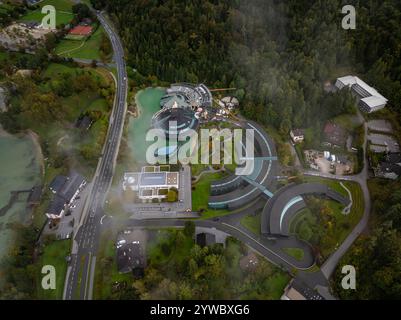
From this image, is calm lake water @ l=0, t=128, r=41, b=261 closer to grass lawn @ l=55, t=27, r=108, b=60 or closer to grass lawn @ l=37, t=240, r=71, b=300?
grass lawn @ l=37, t=240, r=71, b=300

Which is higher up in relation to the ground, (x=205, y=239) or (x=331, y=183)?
(x=331, y=183)

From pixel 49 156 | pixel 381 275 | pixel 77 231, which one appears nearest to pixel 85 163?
pixel 49 156

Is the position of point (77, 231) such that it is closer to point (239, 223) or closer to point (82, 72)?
point (239, 223)

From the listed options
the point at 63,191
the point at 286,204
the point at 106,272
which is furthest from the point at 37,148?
the point at 286,204

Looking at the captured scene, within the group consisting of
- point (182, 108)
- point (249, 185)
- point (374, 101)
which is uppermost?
point (374, 101)

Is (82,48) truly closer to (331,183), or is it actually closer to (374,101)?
(331,183)
